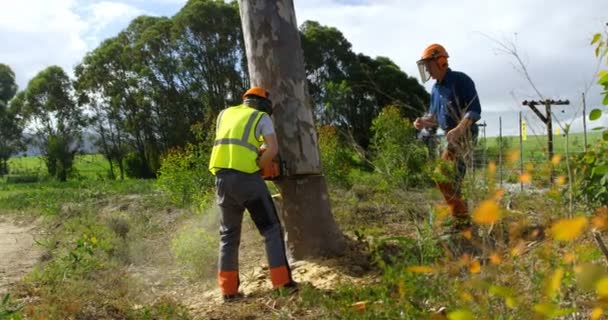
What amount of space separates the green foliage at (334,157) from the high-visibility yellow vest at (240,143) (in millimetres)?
6432

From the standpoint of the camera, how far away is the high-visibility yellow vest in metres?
5.00

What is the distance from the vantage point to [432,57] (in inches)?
223

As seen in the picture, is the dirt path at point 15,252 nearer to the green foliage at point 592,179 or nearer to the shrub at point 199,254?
the shrub at point 199,254

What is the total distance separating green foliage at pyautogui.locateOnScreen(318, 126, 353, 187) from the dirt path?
15.9ft

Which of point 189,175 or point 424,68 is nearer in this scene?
point 424,68

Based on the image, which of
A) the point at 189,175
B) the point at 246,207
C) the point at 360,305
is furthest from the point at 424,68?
the point at 189,175

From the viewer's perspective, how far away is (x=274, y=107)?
5.50 metres

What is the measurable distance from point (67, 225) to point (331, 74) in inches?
835

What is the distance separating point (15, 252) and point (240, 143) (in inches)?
203

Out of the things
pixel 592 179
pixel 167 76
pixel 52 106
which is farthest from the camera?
pixel 52 106

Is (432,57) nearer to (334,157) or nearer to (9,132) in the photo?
(334,157)

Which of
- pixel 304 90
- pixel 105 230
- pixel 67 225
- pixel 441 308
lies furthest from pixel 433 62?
pixel 67 225

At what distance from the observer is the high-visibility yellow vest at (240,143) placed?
500cm

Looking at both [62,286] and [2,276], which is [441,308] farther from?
[2,276]
